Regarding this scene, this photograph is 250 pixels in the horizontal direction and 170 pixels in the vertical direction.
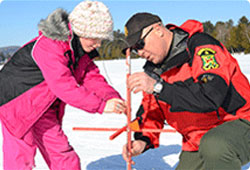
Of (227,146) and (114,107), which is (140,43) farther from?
(227,146)

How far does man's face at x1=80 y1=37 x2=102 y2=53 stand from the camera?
2219mm

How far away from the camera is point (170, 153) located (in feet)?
11.0

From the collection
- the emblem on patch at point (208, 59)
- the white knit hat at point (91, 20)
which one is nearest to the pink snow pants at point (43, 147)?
the white knit hat at point (91, 20)

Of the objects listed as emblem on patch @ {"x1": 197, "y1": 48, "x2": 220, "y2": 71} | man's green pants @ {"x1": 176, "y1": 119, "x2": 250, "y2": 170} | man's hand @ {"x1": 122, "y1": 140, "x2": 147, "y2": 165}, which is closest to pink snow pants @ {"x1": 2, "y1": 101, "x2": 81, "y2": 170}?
man's hand @ {"x1": 122, "y1": 140, "x2": 147, "y2": 165}

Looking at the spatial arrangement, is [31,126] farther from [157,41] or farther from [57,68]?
[157,41]

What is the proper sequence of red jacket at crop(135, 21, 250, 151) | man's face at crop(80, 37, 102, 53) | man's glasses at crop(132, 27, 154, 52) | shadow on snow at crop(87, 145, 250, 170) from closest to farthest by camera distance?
red jacket at crop(135, 21, 250, 151) → man's glasses at crop(132, 27, 154, 52) → man's face at crop(80, 37, 102, 53) → shadow on snow at crop(87, 145, 250, 170)

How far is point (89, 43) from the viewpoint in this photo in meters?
2.23

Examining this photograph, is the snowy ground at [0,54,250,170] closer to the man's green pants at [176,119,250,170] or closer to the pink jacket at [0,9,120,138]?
the pink jacket at [0,9,120,138]

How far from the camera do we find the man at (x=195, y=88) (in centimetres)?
172

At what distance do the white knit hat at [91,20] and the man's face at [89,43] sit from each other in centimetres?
6

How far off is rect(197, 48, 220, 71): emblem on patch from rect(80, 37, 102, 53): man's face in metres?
0.86

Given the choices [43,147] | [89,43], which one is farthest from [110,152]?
[89,43]

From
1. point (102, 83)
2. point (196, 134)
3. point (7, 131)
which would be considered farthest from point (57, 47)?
point (196, 134)

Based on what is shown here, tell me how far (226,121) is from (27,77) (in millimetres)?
1576
